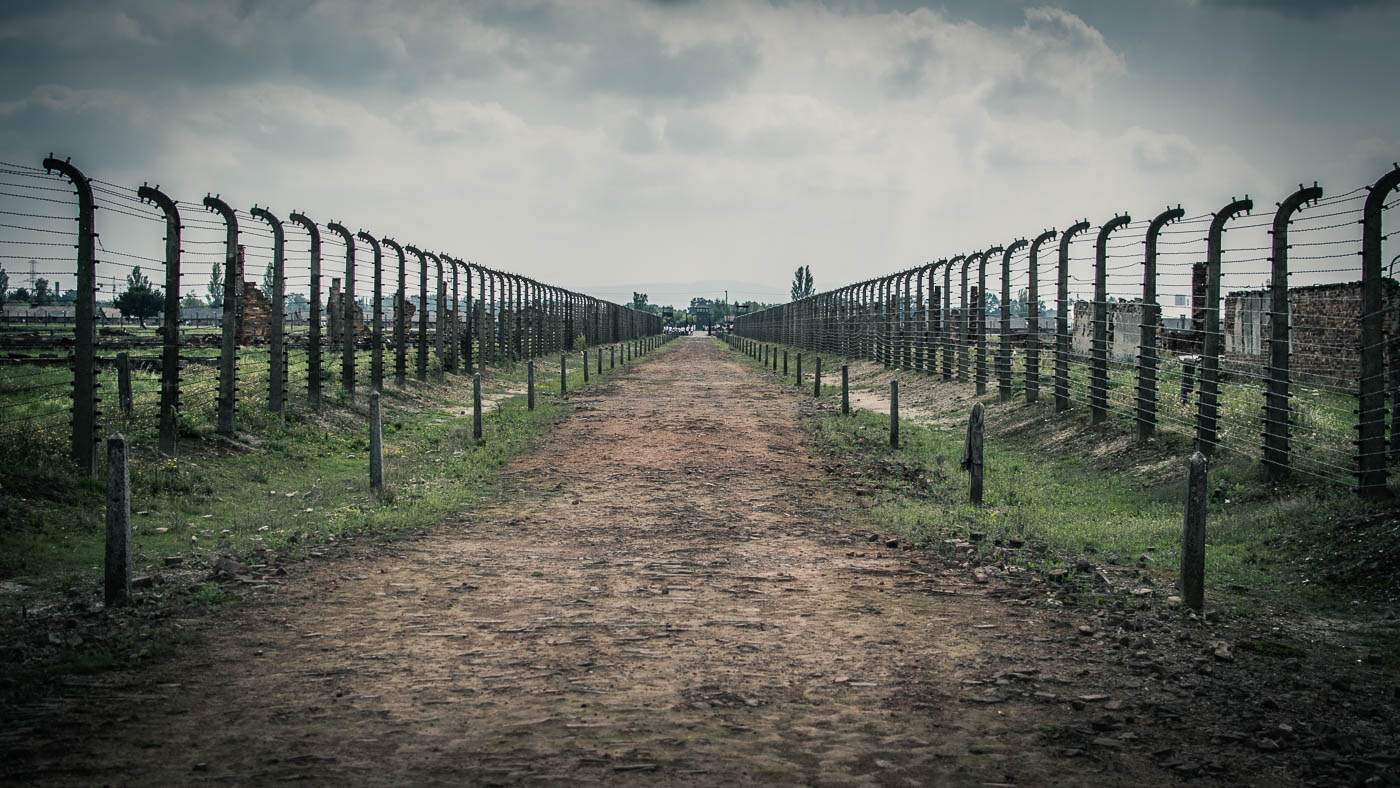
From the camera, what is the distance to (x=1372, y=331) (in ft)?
31.0

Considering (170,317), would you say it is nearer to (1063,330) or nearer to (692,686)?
(692,686)

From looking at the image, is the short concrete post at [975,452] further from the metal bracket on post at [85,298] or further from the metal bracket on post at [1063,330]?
the metal bracket on post at [85,298]

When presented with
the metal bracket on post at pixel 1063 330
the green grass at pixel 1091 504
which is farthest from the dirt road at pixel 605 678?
the metal bracket on post at pixel 1063 330

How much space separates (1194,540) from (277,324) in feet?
48.6

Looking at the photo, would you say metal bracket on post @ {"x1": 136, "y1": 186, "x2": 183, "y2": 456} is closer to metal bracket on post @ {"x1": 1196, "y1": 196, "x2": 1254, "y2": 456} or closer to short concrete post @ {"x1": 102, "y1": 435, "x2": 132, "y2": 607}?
short concrete post @ {"x1": 102, "y1": 435, "x2": 132, "y2": 607}

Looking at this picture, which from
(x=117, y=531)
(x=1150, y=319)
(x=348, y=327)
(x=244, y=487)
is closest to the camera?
(x=117, y=531)

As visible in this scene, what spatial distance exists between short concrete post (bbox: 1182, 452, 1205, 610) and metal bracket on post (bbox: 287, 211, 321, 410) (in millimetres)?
14992

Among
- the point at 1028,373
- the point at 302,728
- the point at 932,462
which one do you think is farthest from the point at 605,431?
the point at 302,728

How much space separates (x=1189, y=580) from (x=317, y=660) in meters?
5.69

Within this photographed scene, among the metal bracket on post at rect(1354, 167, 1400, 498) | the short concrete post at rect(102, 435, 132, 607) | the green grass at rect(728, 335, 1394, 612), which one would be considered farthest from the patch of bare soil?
the metal bracket on post at rect(1354, 167, 1400, 498)

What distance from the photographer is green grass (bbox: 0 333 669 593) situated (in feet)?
28.0

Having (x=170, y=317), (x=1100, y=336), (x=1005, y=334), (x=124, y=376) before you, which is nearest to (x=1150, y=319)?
(x=1100, y=336)

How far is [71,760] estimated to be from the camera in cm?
427

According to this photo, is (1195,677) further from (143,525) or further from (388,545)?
(143,525)
